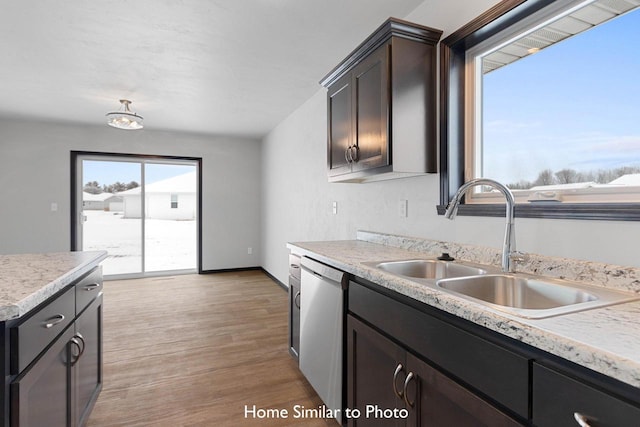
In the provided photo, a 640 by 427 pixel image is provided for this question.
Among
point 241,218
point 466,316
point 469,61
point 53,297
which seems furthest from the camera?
point 241,218

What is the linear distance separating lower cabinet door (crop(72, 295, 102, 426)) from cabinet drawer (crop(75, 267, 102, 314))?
0.13 feet

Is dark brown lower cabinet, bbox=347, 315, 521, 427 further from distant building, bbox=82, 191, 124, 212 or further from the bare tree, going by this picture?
distant building, bbox=82, 191, 124, 212

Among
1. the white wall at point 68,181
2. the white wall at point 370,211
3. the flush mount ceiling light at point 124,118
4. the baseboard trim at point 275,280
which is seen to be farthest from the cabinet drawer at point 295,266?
the white wall at point 68,181

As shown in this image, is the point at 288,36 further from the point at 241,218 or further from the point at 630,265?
the point at 241,218

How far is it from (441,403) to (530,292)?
1.85ft

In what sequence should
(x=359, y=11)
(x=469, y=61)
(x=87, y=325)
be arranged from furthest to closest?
(x=359, y=11)
(x=469, y=61)
(x=87, y=325)

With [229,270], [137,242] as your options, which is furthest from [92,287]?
[229,270]

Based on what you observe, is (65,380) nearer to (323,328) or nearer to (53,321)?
(53,321)

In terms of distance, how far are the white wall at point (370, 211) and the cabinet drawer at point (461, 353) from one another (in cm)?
66

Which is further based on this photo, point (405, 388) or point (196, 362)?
point (196, 362)

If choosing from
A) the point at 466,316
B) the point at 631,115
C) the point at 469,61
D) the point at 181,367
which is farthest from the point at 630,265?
the point at 181,367

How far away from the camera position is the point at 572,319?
79 centimetres

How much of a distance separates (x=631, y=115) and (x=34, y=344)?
7.26ft

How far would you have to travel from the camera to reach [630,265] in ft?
3.56
